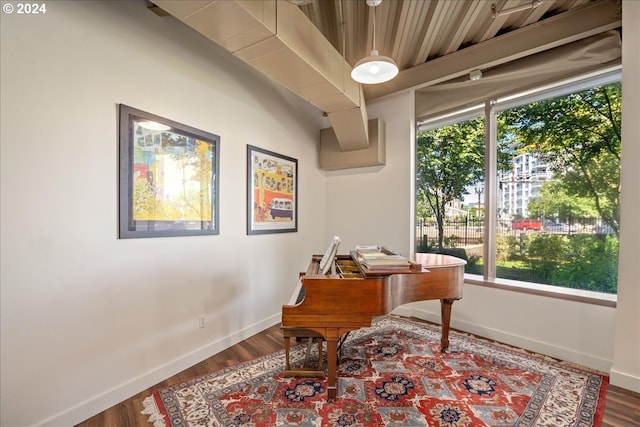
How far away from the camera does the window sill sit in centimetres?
242

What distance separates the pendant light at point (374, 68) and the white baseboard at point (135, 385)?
8.95ft

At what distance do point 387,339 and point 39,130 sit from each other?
3.24 m

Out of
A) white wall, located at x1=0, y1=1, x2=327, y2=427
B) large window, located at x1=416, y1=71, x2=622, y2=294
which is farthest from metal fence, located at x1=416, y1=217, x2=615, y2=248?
white wall, located at x1=0, y1=1, x2=327, y2=427

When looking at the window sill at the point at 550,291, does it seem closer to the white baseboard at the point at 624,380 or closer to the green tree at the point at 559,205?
the white baseboard at the point at 624,380

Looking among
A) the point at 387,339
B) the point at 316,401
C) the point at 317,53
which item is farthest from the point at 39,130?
the point at 387,339

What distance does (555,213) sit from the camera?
9.11 ft

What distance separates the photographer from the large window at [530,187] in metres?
2.53

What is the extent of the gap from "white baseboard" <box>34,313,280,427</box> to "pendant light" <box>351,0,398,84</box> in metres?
2.73

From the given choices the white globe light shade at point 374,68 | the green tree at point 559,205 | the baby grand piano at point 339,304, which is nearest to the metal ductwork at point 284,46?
the white globe light shade at point 374,68

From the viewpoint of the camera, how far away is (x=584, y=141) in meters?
2.61

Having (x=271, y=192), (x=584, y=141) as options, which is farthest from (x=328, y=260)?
(x=584, y=141)

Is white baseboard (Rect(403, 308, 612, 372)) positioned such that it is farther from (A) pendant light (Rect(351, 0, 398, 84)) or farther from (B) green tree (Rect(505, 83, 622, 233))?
(A) pendant light (Rect(351, 0, 398, 84))

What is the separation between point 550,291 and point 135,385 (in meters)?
3.69

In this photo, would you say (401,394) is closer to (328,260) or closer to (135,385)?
(328,260)
